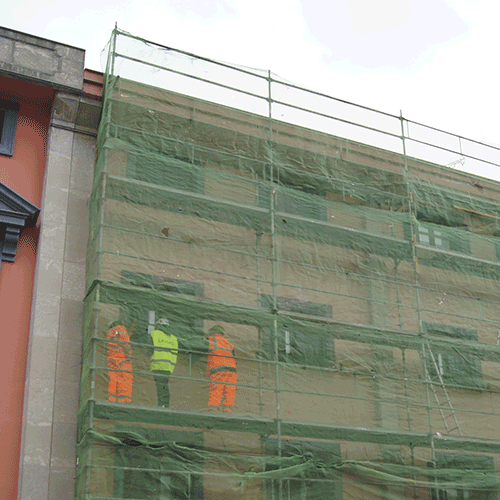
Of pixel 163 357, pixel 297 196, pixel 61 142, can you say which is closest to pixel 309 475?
pixel 163 357

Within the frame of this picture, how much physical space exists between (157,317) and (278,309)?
2.32 metres

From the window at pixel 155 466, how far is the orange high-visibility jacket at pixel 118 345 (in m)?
1.07

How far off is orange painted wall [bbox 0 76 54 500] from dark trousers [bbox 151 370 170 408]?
2136mm

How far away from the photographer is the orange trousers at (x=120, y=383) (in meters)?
12.0

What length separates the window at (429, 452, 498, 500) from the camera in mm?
13570

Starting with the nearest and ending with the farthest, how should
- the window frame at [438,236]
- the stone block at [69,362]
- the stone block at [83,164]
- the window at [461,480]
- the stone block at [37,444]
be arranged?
the stone block at [37,444] → the stone block at [69,362] → the window at [461,480] → the stone block at [83,164] → the window frame at [438,236]

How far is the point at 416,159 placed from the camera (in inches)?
670

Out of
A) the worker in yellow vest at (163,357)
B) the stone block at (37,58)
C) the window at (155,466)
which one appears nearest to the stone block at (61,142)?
the stone block at (37,58)

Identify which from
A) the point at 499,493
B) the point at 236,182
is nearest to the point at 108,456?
the point at 236,182

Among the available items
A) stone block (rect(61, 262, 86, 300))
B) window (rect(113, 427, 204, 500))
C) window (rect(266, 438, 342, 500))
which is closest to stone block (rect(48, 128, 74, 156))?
stone block (rect(61, 262, 86, 300))

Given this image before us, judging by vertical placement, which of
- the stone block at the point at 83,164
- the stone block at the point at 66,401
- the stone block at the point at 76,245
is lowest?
the stone block at the point at 66,401

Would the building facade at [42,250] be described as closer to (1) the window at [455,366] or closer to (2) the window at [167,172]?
(2) the window at [167,172]

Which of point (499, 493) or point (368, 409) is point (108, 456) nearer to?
point (368, 409)

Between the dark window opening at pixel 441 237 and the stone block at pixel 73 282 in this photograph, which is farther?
the dark window opening at pixel 441 237
